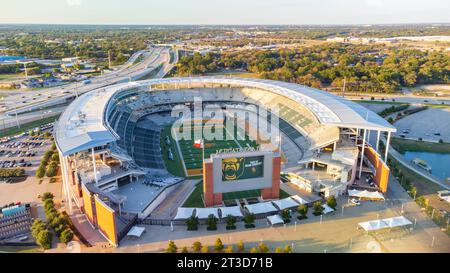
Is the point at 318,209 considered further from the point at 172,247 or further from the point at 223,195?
the point at 172,247

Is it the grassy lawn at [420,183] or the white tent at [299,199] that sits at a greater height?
the white tent at [299,199]

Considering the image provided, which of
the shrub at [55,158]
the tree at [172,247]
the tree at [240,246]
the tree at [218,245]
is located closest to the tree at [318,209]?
the tree at [240,246]

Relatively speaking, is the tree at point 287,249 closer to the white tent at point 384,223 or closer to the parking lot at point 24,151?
the white tent at point 384,223

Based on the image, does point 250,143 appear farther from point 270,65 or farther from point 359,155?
point 270,65

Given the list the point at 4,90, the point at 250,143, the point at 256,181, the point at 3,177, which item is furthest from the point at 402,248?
the point at 4,90

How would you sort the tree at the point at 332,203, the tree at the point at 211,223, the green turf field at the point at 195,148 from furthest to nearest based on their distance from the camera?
1. the green turf field at the point at 195,148
2. the tree at the point at 332,203
3. the tree at the point at 211,223

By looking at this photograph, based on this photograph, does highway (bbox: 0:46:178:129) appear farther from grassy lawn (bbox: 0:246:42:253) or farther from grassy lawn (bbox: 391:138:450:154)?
grassy lawn (bbox: 391:138:450:154)

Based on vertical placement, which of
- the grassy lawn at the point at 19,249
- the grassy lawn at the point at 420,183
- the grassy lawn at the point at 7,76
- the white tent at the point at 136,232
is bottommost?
the grassy lawn at the point at 19,249

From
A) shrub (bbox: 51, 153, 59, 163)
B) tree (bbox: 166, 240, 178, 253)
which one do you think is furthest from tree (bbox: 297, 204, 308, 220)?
shrub (bbox: 51, 153, 59, 163)
